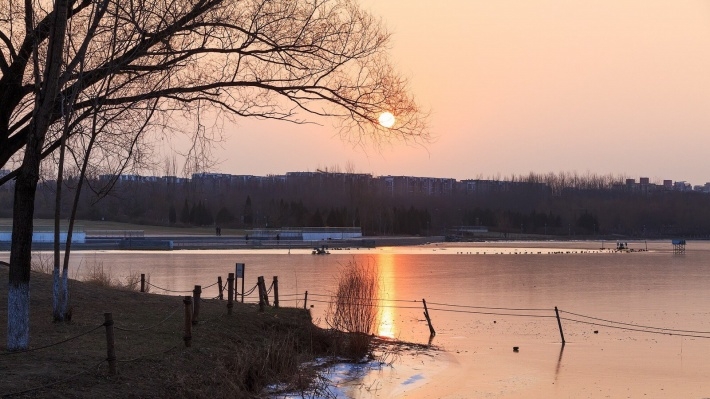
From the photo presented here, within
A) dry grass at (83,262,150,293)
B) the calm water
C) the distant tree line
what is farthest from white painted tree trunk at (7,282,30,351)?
the distant tree line

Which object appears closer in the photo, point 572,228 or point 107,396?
point 107,396

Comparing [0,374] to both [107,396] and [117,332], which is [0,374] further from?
[117,332]

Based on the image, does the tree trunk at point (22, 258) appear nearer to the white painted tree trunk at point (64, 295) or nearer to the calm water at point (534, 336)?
the white painted tree trunk at point (64, 295)

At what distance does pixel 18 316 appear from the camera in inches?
490

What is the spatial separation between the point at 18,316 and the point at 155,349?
234 cm

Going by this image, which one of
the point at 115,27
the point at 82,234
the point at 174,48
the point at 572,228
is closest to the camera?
the point at 115,27

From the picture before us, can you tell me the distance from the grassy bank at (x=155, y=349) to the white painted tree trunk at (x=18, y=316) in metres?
0.22

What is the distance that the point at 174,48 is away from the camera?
16250mm

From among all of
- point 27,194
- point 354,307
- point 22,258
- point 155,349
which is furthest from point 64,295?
point 354,307

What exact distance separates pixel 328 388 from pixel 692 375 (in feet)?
27.8

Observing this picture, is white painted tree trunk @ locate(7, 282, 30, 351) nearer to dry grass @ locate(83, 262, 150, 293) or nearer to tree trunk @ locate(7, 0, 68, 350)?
tree trunk @ locate(7, 0, 68, 350)

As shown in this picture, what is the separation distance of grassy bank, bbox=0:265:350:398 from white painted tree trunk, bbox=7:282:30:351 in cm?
22

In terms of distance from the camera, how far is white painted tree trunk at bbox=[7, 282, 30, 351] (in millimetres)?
12430

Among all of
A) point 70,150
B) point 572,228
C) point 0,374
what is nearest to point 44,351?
point 0,374
